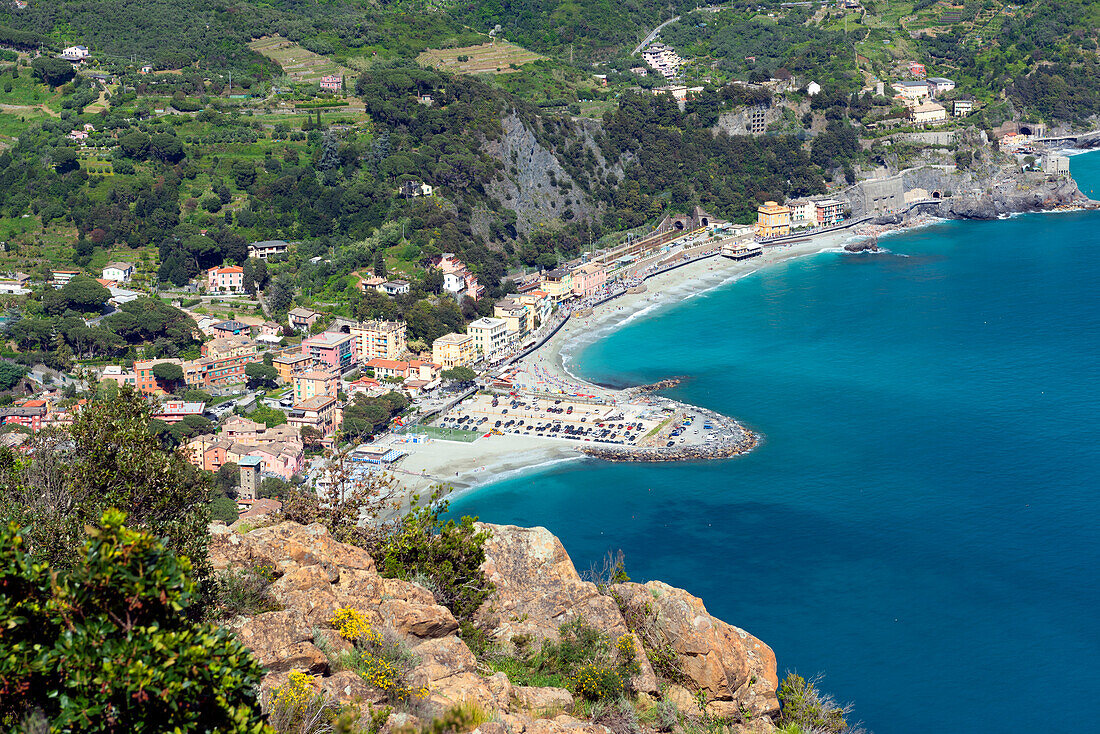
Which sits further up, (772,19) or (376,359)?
(772,19)

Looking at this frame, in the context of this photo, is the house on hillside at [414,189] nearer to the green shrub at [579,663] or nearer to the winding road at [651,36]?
the winding road at [651,36]

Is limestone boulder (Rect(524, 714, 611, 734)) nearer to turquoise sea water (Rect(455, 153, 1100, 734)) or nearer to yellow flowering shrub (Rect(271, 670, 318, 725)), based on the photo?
yellow flowering shrub (Rect(271, 670, 318, 725))

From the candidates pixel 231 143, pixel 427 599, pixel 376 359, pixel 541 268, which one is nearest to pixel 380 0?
pixel 231 143

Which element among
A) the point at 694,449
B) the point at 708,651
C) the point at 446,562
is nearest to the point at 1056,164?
the point at 694,449

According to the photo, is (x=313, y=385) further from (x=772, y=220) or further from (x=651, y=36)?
(x=651, y=36)

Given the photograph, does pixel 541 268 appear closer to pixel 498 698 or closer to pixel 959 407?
pixel 959 407

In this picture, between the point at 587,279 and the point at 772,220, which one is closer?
the point at 587,279
